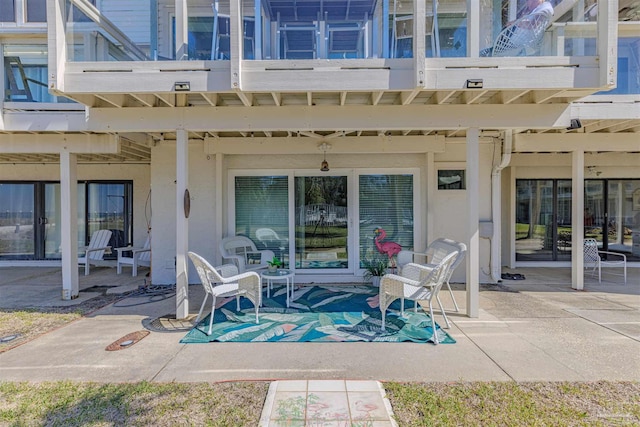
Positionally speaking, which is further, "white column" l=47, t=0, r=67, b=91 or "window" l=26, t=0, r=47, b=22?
"window" l=26, t=0, r=47, b=22

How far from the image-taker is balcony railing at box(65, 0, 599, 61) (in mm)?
4125

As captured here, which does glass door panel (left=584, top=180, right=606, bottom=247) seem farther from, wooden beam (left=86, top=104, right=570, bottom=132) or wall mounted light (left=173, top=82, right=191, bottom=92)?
wall mounted light (left=173, top=82, right=191, bottom=92)

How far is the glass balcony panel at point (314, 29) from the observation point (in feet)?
14.2

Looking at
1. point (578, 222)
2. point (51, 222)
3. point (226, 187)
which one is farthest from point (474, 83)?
point (51, 222)

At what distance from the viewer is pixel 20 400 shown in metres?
2.66

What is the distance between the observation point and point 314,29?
483cm

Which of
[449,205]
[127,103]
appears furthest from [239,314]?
[449,205]

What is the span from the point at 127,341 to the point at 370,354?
265 centimetres

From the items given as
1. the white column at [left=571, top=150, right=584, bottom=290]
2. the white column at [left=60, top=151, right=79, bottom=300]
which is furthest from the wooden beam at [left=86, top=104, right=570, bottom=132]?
the white column at [left=571, top=150, right=584, bottom=290]

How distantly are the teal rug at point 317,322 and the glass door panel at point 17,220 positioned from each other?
22.3 feet

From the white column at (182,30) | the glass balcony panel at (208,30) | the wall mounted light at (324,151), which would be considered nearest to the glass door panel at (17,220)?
the white column at (182,30)

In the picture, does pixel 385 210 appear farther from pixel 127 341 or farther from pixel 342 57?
pixel 127 341

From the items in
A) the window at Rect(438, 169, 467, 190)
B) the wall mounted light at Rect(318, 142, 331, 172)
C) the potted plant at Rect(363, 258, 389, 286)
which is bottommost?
the potted plant at Rect(363, 258, 389, 286)

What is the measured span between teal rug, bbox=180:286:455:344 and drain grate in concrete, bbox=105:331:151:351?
53 cm
